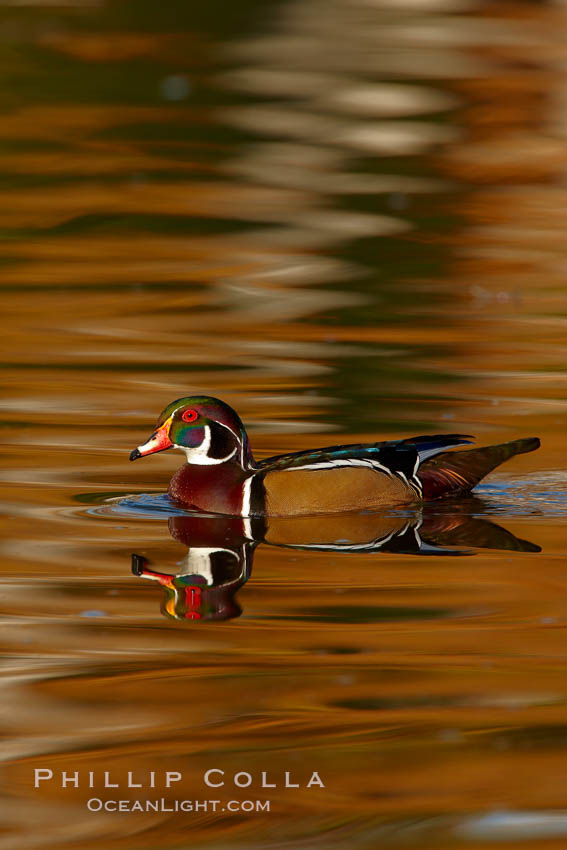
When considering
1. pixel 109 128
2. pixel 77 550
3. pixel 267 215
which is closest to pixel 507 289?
pixel 267 215

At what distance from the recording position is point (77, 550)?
7582mm

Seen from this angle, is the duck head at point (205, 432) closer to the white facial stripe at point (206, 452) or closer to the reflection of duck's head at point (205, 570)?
the white facial stripe at point (206, 452)

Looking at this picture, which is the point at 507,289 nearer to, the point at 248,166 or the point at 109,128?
the point at 248,166

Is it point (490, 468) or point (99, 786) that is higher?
point (490, 468)

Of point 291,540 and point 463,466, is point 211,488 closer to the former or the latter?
point 291,540

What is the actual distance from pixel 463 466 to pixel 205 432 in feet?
4.49

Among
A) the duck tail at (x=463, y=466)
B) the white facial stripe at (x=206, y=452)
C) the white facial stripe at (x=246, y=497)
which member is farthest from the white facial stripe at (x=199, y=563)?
the duck tail at (x=463, y=466)

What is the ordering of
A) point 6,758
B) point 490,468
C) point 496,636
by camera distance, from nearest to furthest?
point 6,758 → point 496,636 → point 490,468

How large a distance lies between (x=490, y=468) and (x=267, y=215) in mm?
8898

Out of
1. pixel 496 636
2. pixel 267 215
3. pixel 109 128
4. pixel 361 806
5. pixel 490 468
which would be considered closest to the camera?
pixel 361 806

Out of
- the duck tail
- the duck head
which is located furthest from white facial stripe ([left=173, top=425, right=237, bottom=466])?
the duck tail

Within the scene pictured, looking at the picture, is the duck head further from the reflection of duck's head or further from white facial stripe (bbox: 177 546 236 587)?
white facial stripe (bbox: 177 546 236 587)

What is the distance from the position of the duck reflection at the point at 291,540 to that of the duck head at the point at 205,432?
384 mm

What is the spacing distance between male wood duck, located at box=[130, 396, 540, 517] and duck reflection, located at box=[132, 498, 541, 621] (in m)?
0.10
